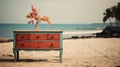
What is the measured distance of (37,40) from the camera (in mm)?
7844

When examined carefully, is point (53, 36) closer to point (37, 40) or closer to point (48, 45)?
point (48, 45)

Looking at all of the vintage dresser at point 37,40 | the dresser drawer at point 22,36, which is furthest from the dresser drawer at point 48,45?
the dresser drawer at point 22,36

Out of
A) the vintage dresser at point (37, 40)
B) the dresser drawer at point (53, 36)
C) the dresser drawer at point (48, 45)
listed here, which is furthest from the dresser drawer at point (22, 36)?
the dresser drawer at point (53, 36)

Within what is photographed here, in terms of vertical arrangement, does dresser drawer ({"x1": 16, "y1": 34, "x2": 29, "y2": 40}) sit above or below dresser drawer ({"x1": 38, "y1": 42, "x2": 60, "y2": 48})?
above

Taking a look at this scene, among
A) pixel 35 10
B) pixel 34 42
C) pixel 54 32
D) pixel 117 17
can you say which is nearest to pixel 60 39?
pixel 54 32

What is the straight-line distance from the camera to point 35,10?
26.9ft

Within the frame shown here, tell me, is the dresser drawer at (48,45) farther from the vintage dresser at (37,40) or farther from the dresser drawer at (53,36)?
the dresser drawer at (53,36)

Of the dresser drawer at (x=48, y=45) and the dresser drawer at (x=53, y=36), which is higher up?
the dresser drawer at (x=53, y=36)

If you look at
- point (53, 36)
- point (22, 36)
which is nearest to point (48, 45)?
point (53, 36)

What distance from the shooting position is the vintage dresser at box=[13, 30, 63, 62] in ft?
25.6

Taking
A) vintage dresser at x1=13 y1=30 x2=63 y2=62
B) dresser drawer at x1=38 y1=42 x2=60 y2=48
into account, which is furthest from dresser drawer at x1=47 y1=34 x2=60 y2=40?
dresser drawer at x1=38 y1=42 x2=60 y2=48

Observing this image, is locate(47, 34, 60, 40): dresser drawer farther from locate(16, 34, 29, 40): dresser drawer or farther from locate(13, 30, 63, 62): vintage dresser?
locate(16, 34, 29, 40): dresser drawer

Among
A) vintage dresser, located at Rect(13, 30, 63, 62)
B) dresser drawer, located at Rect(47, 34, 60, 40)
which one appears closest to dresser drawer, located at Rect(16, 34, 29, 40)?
vintage dresser, located at Rect(13, 30, 63, 62)

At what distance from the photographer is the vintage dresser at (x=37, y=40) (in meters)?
7.80
